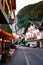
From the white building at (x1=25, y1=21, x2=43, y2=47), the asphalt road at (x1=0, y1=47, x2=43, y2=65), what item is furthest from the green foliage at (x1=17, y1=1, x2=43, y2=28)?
the asphalt road at (x1=0, y1=47, x2=43, y2=65)

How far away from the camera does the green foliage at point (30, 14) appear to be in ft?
287

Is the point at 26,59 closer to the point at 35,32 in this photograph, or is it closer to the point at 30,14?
the point at 35,32

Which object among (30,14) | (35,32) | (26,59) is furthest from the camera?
(30,14)

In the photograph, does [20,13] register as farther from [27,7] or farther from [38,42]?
[38,42]

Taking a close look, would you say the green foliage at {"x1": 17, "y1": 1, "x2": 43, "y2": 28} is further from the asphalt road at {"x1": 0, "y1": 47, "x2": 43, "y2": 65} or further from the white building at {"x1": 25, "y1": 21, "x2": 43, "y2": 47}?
the asphalt road at {"x1": 0, "y1": 47, "x2": 43, "y2": 65}

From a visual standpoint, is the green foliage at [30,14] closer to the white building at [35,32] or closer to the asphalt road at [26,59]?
the white building at [35,32]

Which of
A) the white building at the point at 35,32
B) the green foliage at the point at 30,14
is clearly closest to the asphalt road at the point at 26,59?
the white building at the point at 35,32

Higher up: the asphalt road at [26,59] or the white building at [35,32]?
the white building at [35,32]

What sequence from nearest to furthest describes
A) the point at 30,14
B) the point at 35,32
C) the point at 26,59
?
the point at 26,59 < the point at 35,32 < the point at 30,14

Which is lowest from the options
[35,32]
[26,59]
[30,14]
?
[26,59]

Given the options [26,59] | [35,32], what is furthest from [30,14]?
[26,59]

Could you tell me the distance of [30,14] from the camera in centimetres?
9312

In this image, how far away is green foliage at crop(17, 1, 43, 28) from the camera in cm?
8746

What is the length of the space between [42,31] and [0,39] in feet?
185
